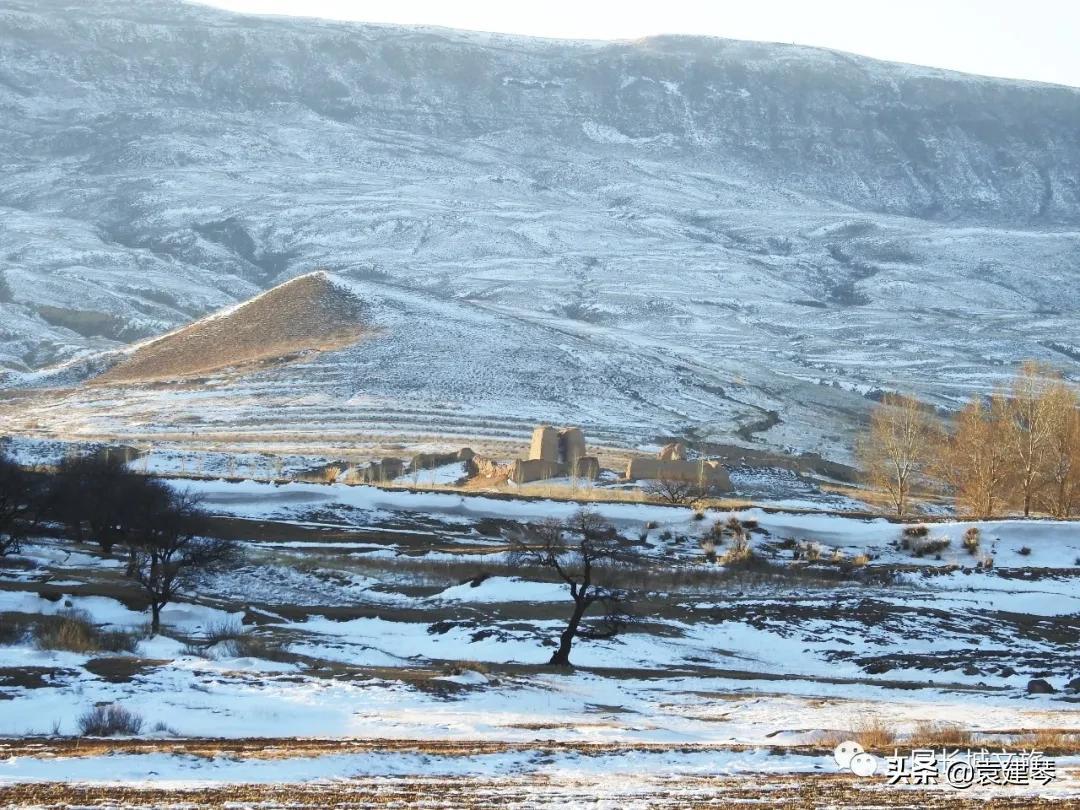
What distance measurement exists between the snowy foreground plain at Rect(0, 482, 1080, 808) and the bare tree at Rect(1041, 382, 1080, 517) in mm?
11849

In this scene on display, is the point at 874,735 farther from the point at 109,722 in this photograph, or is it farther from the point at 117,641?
the point at 117,641

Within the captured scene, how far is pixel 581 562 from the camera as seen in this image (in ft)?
Result: 112

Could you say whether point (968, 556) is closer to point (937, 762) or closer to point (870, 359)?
point (937, 762)

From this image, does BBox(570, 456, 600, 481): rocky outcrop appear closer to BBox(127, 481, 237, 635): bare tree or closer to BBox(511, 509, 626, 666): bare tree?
BBox(511, 509, 626, 666): bare tree

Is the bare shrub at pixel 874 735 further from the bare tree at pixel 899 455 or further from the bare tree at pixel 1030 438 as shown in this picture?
the bare tree at pixel 899 455

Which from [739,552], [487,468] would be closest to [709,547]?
[739,552]

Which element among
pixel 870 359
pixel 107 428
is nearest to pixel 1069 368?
pixel 870 359

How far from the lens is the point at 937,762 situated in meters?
12.8

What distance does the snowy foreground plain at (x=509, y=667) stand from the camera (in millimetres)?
12414

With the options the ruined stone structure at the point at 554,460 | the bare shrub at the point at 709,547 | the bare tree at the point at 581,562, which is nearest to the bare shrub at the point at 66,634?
the bare tree at the point at 581,562

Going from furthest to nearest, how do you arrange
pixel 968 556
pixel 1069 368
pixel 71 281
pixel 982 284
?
pixel 982 284 → pixel 71 281 → pixel 1069 368 → pixel 968 556

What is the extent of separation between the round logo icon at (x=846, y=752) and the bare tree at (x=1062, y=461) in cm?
3700

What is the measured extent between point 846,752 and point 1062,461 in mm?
39114

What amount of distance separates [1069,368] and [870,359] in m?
20.5
